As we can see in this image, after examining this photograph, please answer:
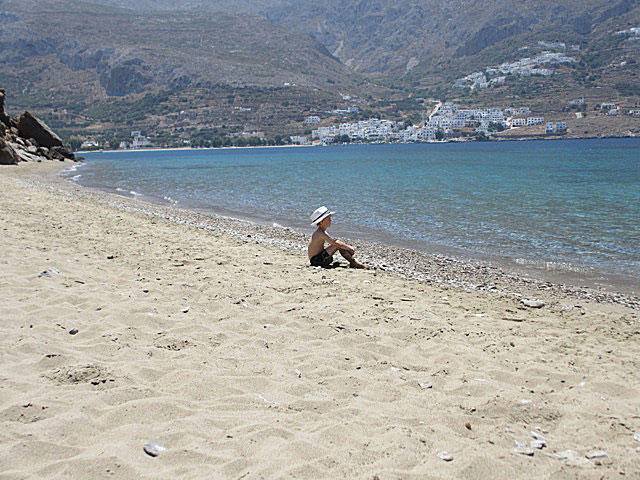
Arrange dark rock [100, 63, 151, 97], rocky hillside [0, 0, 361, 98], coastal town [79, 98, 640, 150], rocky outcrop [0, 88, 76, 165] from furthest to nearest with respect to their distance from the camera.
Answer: dark rock [100, 63, 151, 97], rocky hillside [0, 0, 361, 98], coastal town [79, 98, 640, 150], rocky outcrop [0, 88, 76, 165]

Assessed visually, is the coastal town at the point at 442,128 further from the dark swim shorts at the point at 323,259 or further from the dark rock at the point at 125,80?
the dark swim shorts at the point at 323,259

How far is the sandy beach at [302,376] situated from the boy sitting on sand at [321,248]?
687 millimetres

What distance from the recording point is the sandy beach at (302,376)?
3027 mm

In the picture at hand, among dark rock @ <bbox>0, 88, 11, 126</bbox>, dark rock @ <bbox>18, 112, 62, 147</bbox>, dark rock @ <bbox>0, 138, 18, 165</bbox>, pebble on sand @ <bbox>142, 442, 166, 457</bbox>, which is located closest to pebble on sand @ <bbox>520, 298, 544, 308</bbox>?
pebble on sand @ <bbox>142, 442, 166, 457</bbox>

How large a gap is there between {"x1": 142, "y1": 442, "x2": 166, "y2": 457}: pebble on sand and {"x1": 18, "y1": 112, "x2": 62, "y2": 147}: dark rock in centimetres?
5025

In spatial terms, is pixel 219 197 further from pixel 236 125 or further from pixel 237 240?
pixel 236 125

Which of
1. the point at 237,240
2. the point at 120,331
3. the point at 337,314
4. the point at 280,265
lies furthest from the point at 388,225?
the point at 120,331

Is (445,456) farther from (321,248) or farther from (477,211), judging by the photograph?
(477,211)

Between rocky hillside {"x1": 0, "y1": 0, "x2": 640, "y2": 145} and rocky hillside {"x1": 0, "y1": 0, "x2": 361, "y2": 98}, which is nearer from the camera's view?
rocky hillside {"x1": 0, "y1": 0, "x2": 640, "y2": 145}

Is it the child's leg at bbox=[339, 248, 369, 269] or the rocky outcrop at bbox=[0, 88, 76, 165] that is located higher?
the rocky outcrop at bbox=[0, 88, 76, 165]

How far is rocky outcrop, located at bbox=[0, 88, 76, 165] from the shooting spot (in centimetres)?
3806

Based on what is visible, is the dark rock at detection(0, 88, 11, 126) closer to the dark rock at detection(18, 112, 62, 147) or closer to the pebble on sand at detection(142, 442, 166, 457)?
the dark rock at detection(18, 112, 62, 147)

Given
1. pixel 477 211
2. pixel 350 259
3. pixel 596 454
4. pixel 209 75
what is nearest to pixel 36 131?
pixel 477 211

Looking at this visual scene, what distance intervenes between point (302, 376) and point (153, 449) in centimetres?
143
